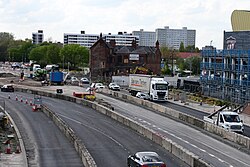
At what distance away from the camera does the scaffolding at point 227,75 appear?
237ft

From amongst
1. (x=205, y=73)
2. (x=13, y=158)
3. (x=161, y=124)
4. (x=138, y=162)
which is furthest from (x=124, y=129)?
(x=205, y=73)

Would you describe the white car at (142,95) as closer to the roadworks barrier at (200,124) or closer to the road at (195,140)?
the roadworks barrier at (200,124)

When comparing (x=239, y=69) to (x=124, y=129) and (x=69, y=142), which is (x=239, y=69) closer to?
(x=124, y=129)

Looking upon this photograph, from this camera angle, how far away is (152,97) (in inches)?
2854

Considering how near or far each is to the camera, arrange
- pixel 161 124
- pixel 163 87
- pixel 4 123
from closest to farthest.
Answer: pixel 4 123 < pixel 161 124 < pixel 163 87

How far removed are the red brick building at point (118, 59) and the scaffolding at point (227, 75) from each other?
38264 millimetres

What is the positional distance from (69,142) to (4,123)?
9.05 meters

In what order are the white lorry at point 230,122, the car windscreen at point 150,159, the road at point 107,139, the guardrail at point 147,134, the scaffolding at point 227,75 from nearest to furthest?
the car windscreen at point 150,159
the guardrail at point 147,134
the road at point 107,139
the white lorry at point 230,122
the scaffolding at point 227,75

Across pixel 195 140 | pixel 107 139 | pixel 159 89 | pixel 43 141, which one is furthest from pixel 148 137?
pixel 159 89

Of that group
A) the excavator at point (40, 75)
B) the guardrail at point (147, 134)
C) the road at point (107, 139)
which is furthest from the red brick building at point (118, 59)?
the road at point (107, 139)

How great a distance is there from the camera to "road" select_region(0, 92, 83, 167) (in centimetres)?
3247

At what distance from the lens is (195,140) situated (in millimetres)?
40719

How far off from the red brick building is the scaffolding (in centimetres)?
3826

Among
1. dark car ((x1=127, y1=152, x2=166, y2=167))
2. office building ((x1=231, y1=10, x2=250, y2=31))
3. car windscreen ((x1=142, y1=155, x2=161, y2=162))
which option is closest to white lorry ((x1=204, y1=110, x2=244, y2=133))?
dark car ((x1=127, y1=152, x2=166, y2=167))
